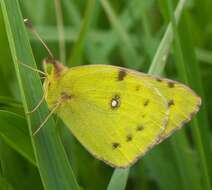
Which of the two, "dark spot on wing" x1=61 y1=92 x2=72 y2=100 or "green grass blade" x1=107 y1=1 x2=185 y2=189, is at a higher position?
"green grass blade" x1=107 y1=1 x2=185 y2=189

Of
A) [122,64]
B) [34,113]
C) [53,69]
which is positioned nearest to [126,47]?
[122,64]

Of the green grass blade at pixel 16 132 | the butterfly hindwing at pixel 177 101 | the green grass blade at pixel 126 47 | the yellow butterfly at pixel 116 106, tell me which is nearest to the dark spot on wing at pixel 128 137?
the yellow butterfly at pixel 116 106

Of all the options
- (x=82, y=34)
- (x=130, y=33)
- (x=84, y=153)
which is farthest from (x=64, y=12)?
(x=84, y=153)

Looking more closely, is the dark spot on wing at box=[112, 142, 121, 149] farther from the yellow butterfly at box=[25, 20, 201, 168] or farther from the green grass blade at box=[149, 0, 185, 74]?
the green grass blade at box=[149, 0, 185, 74]

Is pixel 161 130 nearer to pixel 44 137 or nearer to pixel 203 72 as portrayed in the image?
pixel 44 137

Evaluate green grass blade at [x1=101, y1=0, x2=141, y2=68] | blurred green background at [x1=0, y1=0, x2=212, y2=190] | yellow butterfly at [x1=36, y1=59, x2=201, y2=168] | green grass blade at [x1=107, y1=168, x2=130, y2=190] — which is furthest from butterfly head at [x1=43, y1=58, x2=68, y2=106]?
green grass blade at [x1=101, y1=0, x2=141, y2=68]

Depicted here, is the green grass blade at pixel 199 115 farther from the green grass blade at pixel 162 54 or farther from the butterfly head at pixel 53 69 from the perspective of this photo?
the butterfly head at pixel 53 69
